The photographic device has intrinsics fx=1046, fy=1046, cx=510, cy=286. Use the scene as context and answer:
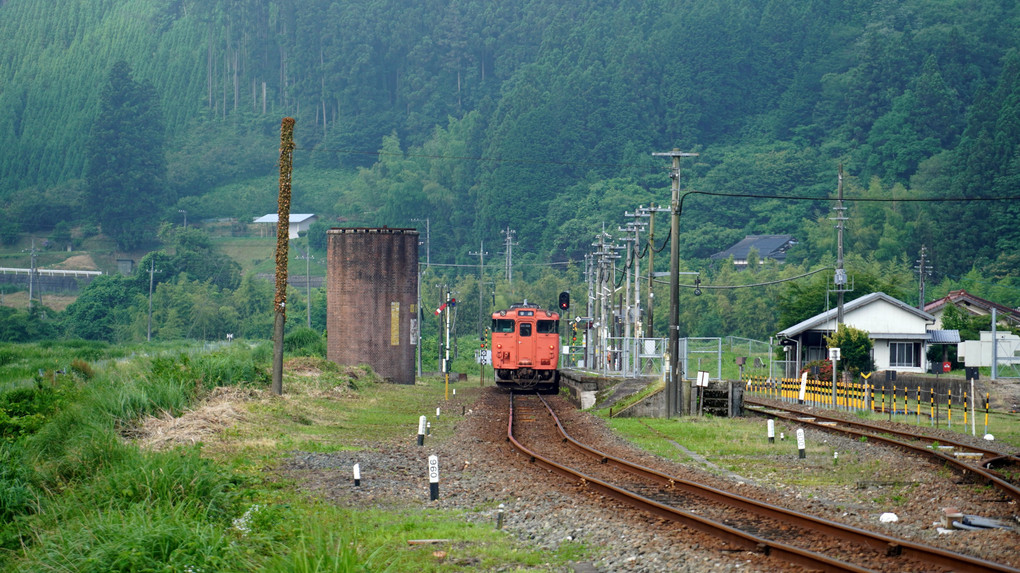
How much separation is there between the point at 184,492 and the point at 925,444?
1373 centimetres

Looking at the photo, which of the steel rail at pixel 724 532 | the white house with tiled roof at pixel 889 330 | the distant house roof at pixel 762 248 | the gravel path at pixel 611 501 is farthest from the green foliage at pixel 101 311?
the steel rail at pixel 724 532

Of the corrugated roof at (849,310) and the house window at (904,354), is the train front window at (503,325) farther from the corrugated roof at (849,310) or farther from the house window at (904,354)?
the house window at (904,354)

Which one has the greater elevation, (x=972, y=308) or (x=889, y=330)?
(x=972, y=308)

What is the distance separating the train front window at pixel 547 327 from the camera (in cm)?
3756

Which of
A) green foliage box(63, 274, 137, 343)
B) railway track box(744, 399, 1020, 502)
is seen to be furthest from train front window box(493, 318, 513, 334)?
green foliage box(63, 274, 137, 343)

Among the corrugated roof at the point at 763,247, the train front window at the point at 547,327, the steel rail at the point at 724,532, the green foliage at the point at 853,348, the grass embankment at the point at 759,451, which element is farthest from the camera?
the corrugated roof at the point at 763,247

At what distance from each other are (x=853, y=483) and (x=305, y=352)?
32.6 meters

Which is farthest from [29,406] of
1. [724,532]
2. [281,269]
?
[724,532]

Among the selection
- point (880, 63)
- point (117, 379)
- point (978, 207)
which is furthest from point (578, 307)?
point (117, 379)

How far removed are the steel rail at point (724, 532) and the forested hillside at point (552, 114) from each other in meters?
68.0

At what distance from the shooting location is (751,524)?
10570mm

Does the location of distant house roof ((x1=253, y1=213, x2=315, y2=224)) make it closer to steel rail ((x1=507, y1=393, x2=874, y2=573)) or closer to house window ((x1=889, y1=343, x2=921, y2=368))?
house window ((x1=889, y1=343, x2=921, y2=368))

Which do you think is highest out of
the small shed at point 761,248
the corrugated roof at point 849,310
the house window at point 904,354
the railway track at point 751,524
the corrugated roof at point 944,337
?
the small shed at point 761,248

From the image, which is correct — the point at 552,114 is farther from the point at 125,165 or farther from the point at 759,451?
the point at 759,451
